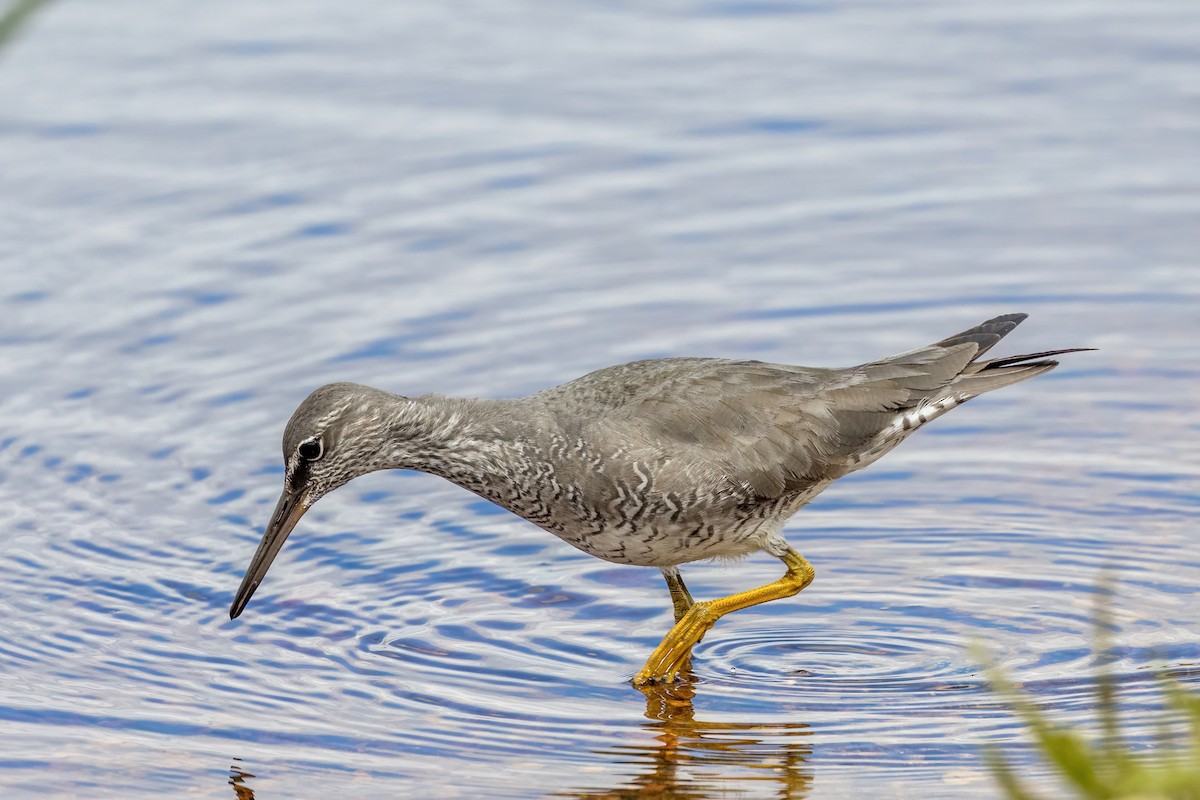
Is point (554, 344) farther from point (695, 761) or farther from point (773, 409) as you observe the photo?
point (695, 761)

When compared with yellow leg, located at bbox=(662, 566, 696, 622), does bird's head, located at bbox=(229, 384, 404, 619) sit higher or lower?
higher

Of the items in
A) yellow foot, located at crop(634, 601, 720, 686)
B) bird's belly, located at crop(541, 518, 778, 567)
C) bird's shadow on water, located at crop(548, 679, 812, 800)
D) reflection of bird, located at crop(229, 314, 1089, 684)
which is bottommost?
bird's shadow on water, located at crop(548, 679, 812, 800)

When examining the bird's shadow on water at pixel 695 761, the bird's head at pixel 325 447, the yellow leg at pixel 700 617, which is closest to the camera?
the bird's shadow on water at pixel 695 761

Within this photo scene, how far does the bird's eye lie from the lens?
313 inches

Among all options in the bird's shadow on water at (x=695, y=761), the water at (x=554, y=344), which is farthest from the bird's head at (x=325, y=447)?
the bird's shadow on water at (x=695, y=761)

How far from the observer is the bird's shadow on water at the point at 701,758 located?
7074 millimetres

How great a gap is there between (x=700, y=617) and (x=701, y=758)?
98 centimetres

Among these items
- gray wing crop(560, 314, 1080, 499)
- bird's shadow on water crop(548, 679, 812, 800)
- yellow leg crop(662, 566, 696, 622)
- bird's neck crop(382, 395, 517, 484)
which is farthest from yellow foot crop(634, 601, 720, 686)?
bird's neck crop(382, 395, 517, 484)

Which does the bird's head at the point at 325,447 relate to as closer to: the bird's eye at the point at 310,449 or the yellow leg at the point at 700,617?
the bird's eye at the point at 310,449

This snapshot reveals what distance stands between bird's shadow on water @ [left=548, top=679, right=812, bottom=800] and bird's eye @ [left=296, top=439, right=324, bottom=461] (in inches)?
75.4

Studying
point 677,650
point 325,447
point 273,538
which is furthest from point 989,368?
point 273,538

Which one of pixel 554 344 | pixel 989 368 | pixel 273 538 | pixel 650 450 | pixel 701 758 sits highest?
pixel 989 368

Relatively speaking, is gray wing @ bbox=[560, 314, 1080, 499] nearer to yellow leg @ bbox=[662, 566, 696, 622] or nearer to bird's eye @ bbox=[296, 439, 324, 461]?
yellow leg @ bbox=[662, 566, 696, 622]

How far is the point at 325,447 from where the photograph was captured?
7.98m
